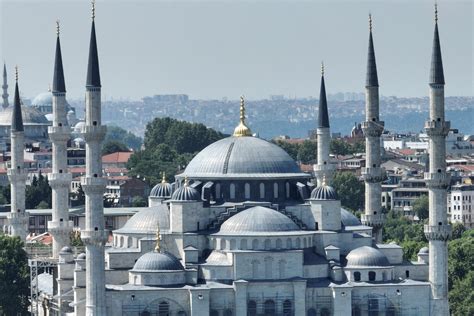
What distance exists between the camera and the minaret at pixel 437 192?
249 ft

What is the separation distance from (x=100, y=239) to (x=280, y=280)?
6.51 m

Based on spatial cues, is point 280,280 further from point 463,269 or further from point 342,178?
point 342,178

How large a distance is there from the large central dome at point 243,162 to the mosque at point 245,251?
5 centimetres

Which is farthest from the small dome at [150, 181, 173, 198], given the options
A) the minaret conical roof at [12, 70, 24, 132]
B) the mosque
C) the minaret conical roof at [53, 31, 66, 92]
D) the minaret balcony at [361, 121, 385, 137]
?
the minaret conical roof at [12, 70, 24, 132]

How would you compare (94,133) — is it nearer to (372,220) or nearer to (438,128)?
(438,128)

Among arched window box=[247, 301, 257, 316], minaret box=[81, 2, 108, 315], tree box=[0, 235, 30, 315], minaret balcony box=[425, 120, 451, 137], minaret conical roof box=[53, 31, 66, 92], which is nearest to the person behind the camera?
minaret box=[81, 2, 108, 315]

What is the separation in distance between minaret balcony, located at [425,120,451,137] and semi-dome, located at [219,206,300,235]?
5.97 metres

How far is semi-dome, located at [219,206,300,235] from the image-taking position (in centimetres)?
7550

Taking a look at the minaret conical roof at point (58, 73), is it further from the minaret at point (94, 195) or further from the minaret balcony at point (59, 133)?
the minaret at point (94, 195)

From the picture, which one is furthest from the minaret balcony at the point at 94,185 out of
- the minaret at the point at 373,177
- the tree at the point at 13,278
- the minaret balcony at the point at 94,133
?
the minaret at the point at 373,177

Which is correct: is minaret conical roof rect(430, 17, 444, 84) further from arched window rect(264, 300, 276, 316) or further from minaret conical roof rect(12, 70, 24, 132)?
minaret conical roof rect(12, 70, 24, 132)

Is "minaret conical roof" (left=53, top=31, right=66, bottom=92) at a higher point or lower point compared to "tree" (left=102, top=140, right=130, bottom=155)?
higher

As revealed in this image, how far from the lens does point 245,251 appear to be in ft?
245

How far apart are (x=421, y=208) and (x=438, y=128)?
55.3m
